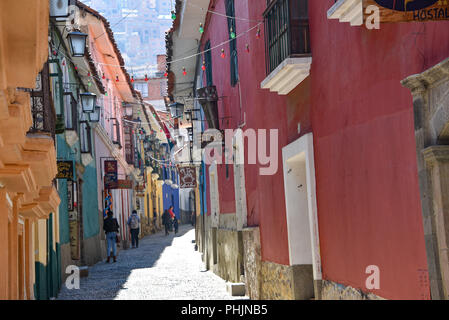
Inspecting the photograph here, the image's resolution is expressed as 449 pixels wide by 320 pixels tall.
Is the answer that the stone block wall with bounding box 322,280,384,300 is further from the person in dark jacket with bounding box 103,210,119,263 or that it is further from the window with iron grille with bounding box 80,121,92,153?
the person in dark jacket with bounding box 103,210,119,263

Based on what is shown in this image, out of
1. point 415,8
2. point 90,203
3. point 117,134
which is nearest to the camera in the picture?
point 415,8

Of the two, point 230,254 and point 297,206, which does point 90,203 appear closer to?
point 230,254

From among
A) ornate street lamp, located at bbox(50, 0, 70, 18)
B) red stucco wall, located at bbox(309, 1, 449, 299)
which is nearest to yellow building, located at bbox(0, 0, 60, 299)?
red stucco wall, located at bbox(309, 1, 449, 299)

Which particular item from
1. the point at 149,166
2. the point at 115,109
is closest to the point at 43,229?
the point at 115,109

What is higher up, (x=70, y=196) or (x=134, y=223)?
(x=70, y=196)

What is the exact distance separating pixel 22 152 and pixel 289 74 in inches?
126

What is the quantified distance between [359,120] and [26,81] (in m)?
3.03

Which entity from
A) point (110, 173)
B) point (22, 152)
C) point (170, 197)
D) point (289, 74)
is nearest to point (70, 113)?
point (110, 173)

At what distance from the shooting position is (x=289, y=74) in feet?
27.8

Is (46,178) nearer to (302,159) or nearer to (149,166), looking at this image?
(302,159)

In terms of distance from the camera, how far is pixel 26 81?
16.1 ft

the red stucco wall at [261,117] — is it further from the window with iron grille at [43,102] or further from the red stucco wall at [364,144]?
the window with iron grille at [43,102]

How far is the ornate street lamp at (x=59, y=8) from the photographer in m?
14.1

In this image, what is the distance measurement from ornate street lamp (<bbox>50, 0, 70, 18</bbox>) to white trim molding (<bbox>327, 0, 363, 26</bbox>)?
896cm
